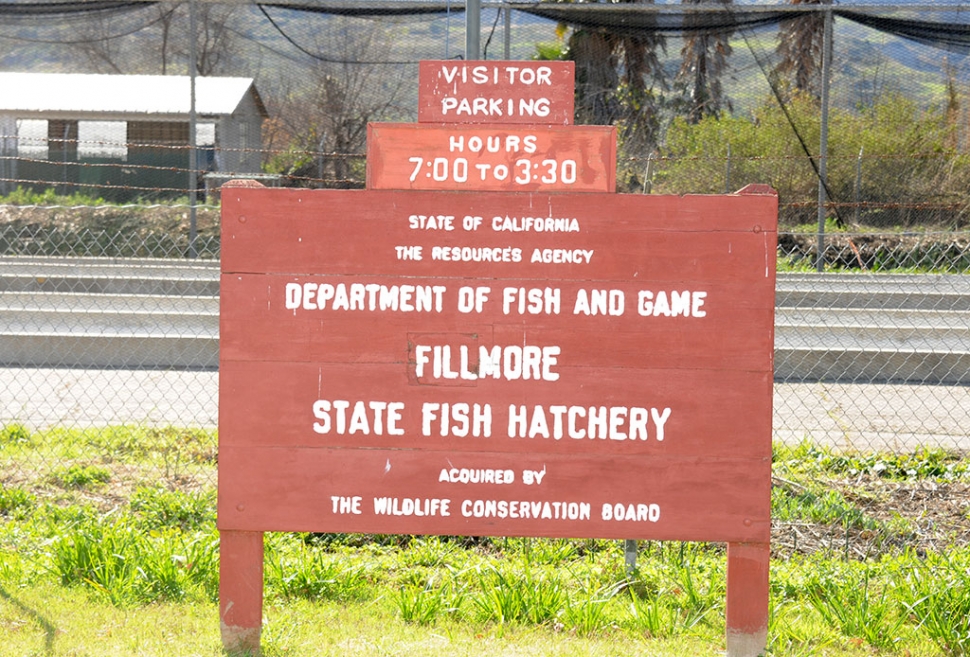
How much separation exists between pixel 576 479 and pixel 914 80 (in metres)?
12.2

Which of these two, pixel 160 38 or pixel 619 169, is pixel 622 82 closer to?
pixel 619 169

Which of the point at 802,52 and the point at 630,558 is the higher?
the point at 802,52

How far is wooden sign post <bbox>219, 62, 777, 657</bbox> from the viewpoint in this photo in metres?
3.66

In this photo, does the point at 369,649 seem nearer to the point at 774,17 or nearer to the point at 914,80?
the point at 774,17

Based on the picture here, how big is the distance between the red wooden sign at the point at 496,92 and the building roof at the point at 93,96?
13.6m

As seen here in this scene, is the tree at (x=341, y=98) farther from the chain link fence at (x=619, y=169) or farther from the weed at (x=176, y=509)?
the weed at (x=176, y=509)

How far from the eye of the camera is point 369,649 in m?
3.89

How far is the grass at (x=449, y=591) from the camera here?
397 cm

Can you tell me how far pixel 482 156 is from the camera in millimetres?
3803

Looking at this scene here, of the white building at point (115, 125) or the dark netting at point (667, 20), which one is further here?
the white building at point (115, 125)

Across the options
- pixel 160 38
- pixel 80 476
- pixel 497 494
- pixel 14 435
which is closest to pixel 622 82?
pixel 160 38

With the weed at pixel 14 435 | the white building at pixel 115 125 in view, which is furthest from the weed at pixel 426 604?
the white building at pixel 115 125

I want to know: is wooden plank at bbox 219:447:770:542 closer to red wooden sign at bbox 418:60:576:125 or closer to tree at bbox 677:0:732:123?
red wooden sign at bbox 418:60:576:125

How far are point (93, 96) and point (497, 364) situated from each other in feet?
63.0
